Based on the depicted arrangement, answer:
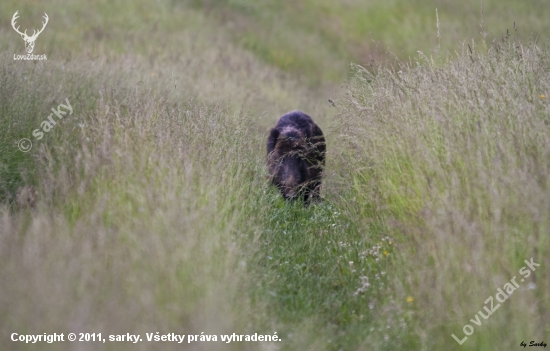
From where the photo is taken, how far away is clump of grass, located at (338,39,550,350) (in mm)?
3721

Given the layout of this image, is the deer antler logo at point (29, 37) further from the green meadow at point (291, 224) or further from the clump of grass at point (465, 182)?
the clump of grass at point (465, 182)

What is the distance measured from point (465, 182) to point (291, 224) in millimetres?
2415

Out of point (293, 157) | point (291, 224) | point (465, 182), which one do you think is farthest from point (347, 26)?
point (465, 182)

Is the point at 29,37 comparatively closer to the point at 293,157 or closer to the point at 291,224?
the point at 293,157

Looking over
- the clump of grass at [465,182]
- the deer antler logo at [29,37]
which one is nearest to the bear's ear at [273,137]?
the clump of grass at [465,182]

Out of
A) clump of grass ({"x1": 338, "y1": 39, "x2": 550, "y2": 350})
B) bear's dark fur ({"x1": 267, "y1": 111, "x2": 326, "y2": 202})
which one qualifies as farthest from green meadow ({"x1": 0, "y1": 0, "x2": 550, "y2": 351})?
bear's dark fur ({"x1": 267, "y1": 111, "x2": 326, "y2": 202})

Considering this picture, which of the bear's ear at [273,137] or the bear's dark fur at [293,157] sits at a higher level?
the bear's ear at [273,137]

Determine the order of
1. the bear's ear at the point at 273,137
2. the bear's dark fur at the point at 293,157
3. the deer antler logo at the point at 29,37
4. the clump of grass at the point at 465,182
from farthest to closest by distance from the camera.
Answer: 1. the deer antler logo at the point at 29,37
2. the bear's ear at the point at 273,137
3. the bear's dark fur at the point at 293,157
4. the clump of grass at the point at 465,182

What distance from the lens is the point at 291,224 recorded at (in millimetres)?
6418

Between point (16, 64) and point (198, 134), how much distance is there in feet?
10.1

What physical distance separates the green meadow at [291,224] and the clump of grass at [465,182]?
2cm

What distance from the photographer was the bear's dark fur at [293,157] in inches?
292

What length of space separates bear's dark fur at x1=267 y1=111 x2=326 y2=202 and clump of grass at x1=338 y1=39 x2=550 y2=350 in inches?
61.4

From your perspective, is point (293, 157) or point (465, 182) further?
point (293, 157)
